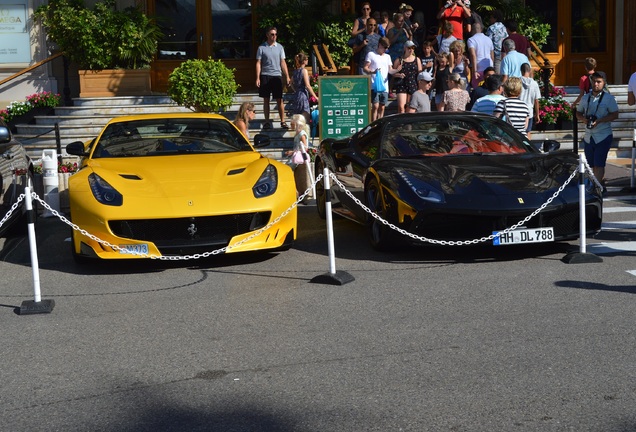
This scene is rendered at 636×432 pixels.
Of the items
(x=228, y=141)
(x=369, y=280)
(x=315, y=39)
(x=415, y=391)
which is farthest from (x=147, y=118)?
(x=315, y=39)

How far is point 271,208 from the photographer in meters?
9.31

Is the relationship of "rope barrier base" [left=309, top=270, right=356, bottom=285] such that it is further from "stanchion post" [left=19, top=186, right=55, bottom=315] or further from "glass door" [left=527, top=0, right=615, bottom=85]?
"glass door" [left=527, top=0, right=615, bottom=85]

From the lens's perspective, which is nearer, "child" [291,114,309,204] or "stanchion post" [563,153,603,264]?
"stanchion post" [563,153,603,264]

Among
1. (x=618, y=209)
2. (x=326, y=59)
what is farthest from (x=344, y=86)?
(x=618, y=209)

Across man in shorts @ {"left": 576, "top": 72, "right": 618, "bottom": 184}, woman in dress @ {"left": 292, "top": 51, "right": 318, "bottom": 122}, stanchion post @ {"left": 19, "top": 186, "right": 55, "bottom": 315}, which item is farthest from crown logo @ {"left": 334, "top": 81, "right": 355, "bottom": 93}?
stanchion post @ {"left": 19, "top": 186, "right": 55, "bottom": 315}

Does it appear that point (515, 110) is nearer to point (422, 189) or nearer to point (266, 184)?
point (422, 189)

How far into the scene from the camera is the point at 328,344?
6.64 meters

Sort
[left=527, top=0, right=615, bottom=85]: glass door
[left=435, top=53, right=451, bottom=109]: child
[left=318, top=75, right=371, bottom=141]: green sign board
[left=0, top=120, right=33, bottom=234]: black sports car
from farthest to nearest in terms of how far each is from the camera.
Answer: [left=527, top=0, right=615, bottom=85]: glass door < [left=435, top=53, right=451, bottom=109]: child < [left=318, top=75, right=371, bottom=141]: green sign board < [left=0, top=120, right=33, bottom=234]: black sports car

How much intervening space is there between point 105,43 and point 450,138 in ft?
34.2

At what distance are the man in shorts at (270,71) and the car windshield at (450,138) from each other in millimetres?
7072

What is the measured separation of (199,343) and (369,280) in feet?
7.53

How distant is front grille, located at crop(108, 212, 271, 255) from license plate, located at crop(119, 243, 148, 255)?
8 centimetres

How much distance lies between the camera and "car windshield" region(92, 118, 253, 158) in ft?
34.7

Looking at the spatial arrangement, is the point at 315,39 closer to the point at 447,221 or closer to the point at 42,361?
the point at 447,221
